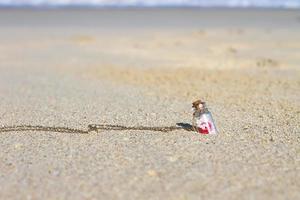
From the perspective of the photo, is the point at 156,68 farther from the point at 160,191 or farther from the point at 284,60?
the point at 160,191

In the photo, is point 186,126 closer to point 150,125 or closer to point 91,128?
point 150,125

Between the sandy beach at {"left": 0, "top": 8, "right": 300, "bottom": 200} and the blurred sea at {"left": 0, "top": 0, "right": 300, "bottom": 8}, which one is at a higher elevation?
the blurred sea at {"left": 0, "top": 0, "right": 300, "bottom": 8}

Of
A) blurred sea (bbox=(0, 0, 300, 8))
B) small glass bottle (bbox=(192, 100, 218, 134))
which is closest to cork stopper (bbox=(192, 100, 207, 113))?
small glass bottle (bbox=(192, 100, 218, 134))

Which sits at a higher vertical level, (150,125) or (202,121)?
(150,125)

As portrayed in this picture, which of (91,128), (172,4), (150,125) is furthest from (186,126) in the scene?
(172,4)

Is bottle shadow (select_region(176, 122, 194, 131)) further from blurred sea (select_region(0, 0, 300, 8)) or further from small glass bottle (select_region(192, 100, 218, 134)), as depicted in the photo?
blurred sea (select_region(0, 0, 300, 8))

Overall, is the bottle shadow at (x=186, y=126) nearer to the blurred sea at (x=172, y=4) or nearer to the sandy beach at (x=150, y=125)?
the sandy beach at (x=150, y=125)

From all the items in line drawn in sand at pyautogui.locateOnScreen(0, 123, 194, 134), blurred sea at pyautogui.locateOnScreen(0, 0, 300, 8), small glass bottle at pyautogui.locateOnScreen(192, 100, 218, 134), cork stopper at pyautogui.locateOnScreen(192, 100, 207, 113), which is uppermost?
blurred sea at pyautogui.locateOnScreen(0, 0, 300, 8)
